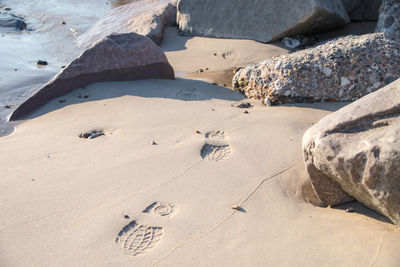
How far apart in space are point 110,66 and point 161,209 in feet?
8.06

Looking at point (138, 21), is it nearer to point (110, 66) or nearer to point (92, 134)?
point (110, 66)

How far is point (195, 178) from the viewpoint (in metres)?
2.66

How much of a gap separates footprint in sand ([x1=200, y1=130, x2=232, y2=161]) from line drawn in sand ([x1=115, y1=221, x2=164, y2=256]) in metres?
0.78

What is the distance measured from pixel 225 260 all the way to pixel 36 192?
1328mm

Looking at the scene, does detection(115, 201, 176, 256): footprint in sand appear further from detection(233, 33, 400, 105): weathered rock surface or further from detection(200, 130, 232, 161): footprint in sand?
detection(233, 33, 400, 105): weathered rock surface

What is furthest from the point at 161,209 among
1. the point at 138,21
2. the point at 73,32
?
the point at 73,32

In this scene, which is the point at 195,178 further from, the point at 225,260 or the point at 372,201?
the point at 372,201

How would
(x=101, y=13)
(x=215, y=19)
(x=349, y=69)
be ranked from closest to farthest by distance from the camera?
(x=349, y=69), (x=215, y=19), (x=101, y=13)

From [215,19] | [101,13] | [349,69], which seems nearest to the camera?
[349,69]

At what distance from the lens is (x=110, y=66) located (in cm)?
444

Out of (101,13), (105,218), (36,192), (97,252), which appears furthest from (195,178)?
(101,13)

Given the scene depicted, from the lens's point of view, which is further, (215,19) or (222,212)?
(215,19)

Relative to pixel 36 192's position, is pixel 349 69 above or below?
above

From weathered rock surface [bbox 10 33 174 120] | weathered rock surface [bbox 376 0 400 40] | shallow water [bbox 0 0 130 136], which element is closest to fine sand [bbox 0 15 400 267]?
weathered rock surface [bbox 10 33 174 120]
